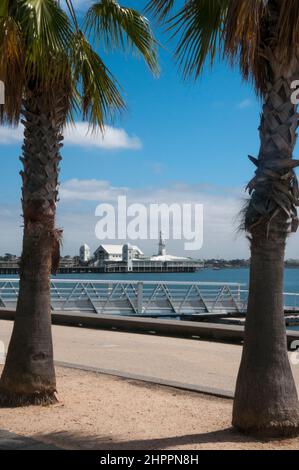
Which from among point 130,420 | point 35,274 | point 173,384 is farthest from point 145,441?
point 173,384

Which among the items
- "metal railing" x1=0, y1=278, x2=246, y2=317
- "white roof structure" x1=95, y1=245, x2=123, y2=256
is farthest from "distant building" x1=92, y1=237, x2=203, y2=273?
"metal railing" x1=0, y1=278, x2=246, y2=317

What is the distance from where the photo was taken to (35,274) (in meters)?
7.52

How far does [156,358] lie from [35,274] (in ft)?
16.1

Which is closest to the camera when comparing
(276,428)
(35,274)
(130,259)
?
(276,428)

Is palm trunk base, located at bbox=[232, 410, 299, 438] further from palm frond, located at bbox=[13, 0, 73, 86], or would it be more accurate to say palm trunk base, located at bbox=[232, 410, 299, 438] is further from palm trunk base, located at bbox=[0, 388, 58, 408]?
palm frond, located at bbox=[13, 0, 73, 86]

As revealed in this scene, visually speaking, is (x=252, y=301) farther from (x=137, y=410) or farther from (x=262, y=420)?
(x=137, y=410)

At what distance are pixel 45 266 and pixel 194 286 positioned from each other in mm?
22359

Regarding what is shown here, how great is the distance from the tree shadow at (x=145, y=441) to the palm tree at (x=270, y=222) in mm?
137

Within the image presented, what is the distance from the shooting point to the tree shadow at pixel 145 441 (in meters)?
5.64

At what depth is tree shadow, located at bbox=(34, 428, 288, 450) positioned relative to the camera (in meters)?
5.64

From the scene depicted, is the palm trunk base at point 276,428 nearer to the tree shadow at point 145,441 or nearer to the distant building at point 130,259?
the tree shadow at point 145,441

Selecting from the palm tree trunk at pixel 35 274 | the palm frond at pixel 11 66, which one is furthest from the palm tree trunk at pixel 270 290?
the palm frond at pixel 11 66

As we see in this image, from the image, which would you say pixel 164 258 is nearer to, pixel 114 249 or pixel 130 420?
pixel 114 249
